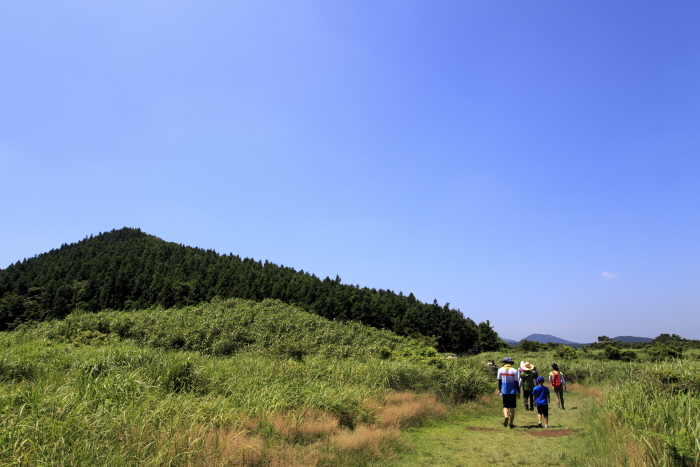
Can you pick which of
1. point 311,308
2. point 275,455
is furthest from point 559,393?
point 311,308

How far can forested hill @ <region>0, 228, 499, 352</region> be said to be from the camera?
55.5 metres

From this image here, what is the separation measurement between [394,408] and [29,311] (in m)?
64.8

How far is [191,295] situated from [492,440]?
55.5 meters

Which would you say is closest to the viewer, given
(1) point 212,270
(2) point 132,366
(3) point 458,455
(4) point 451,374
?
(3) point 458,455

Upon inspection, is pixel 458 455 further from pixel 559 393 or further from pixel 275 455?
pixel 559 393

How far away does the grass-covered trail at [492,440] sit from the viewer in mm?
7418

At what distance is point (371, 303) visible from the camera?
61625 mm

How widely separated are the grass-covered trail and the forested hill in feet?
152

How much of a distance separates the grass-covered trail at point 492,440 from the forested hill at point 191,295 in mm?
46435

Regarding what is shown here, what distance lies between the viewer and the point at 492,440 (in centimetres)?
922

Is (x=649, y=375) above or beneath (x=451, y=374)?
above

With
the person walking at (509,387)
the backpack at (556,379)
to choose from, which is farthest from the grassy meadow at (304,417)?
the backpack at (556,379)

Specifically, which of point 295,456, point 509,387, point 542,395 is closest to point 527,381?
point 542,395

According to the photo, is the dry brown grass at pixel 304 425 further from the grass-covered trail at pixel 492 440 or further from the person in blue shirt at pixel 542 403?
the person in blue shirt at pixel 542 403
